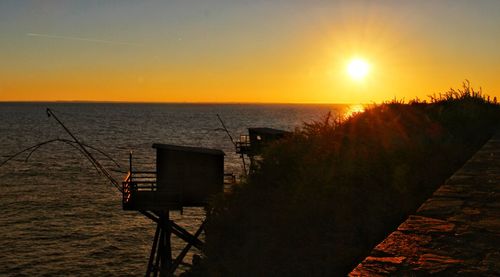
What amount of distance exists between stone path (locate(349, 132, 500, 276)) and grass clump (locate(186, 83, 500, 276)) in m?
1.25

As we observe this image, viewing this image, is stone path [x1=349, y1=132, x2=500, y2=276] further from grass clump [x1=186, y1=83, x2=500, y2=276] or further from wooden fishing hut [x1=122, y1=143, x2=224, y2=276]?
wooden fishing hut [x1=122, y1=143, x2=224, y2=276]

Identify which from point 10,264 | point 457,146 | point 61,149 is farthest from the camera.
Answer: point 61,149

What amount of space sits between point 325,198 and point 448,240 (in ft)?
11.4

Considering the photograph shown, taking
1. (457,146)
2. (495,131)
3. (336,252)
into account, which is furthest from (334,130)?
(336,252)

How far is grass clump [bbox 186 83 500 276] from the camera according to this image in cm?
702

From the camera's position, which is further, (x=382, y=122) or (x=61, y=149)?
(x=61, y=149)

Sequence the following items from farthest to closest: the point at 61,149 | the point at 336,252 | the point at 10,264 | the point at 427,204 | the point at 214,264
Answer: the point at 61,149
the point at 10,264
the point at 214,264
the point at 336,252
the point at 427,204

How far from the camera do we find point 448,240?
15.2 ft

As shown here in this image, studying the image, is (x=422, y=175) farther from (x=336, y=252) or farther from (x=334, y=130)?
(x=334, y=130)

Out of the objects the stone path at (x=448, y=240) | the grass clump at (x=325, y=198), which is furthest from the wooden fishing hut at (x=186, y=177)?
the stone path at (x=448, y=240)

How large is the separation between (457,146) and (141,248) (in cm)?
2630

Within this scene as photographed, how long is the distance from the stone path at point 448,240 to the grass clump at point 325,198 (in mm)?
1246

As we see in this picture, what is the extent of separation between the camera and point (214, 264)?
7980 millimetres

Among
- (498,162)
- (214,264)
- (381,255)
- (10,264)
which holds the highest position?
(498,162)
